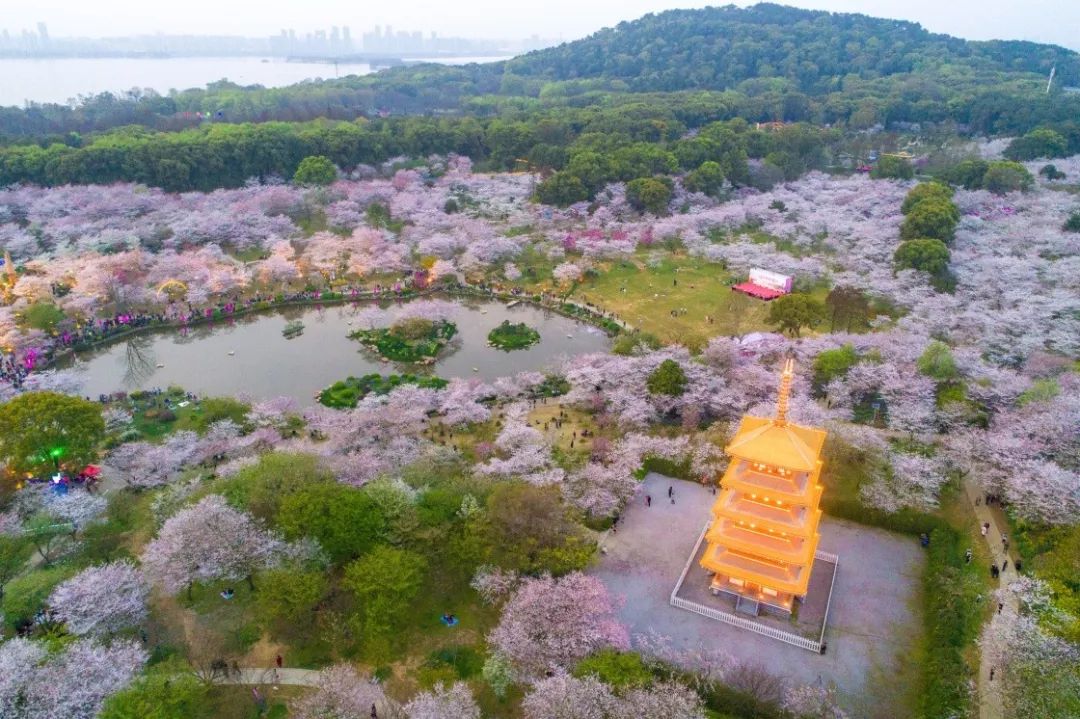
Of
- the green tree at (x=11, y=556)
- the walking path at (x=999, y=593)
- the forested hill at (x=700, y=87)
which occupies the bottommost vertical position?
the walking path at (x=999, y=593)

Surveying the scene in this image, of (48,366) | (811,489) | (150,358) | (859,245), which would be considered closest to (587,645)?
(811,489)

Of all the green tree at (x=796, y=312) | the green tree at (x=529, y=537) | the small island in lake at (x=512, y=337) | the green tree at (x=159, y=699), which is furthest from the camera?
the small island in lake at (x=512, y=337)

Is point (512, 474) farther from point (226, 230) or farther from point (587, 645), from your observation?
point (226, 230)

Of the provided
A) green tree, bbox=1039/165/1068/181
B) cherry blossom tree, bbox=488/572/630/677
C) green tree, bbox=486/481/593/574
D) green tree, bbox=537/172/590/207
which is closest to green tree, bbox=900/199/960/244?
green tree, bbox=1039/165/1068/181

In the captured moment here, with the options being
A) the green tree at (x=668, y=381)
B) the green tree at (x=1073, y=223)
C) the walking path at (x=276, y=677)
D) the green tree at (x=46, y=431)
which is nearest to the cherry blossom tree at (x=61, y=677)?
the walking path at (x=276, y=677)

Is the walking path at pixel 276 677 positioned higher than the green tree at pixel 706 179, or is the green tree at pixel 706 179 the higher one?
the green tree at pixel 706 179

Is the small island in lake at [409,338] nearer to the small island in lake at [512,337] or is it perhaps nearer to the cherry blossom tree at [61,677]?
the small island in lake at [512,337]

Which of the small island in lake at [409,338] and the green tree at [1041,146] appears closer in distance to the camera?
the small island in lake at [409,338]
